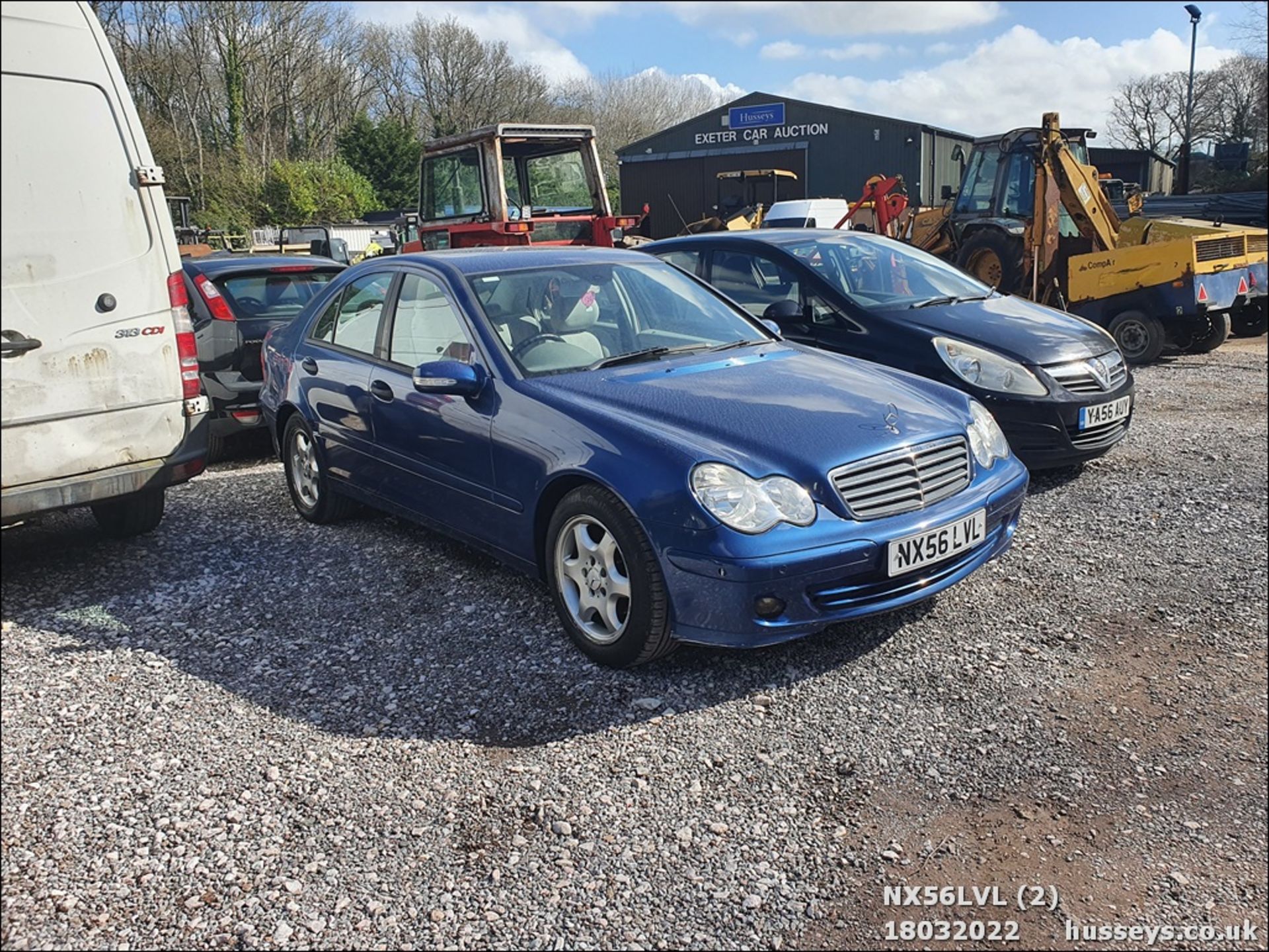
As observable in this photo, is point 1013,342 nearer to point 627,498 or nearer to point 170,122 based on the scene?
point 627,498

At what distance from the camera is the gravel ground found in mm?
2012

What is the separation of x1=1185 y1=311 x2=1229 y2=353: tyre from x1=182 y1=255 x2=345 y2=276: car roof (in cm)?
940

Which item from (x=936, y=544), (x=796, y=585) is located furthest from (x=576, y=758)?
(x=936, y=544)

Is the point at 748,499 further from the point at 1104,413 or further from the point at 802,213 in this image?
the point at 802,213

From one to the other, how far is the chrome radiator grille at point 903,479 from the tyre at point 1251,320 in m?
10.3

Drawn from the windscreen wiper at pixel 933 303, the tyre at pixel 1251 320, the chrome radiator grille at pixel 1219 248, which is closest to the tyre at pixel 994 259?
the chrome radiator grille at pixel 1219 248

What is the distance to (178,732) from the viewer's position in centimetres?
280

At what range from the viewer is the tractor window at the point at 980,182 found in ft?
41.1

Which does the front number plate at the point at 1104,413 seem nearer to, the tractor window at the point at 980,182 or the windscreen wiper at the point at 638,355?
the windscreen wiper at the point at 638,355

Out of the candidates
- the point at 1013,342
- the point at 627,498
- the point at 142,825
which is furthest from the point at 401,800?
the point at 1013,342

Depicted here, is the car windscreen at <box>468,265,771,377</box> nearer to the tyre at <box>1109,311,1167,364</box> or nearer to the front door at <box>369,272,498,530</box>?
the front door at <box>369,272,498,530</box>

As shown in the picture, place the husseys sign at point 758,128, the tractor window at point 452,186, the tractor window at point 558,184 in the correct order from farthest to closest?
the husseys sign at point 758,128 < the tractor window at point 558,184 < the tractor window at point 452,186

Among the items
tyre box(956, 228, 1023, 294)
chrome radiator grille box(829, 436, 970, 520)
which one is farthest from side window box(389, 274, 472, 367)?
tyre box(956, 228, 1023, 294)

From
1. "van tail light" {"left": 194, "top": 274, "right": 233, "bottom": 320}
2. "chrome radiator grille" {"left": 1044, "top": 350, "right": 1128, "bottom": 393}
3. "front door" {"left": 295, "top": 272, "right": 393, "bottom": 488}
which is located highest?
"van tail light" {"left": 194, "top": 274, "right": 233, "bottom": 320}
